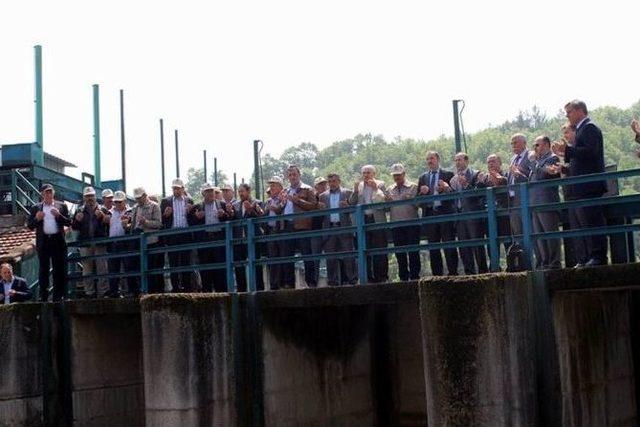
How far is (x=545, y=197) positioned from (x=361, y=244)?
1.96 m

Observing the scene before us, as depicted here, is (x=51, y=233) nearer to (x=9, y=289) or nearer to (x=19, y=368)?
(x=9, y=289)

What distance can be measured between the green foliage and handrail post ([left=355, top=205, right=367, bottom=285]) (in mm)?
78884

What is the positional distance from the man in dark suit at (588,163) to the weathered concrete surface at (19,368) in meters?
7.77

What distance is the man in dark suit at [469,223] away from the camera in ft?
33.2

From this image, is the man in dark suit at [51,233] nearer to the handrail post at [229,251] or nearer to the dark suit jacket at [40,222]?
the dark suit jacket at [40,222]

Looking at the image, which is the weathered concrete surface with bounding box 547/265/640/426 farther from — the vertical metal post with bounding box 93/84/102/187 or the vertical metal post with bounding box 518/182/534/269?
the vertical metal post with bounding box 93/84/102/187

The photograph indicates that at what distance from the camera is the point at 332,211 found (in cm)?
1041

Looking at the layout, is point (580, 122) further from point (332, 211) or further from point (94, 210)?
point (94, 210)

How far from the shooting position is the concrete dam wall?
27.0ft

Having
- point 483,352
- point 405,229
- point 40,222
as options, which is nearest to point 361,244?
point 405,229

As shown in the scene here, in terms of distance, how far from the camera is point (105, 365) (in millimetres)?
14109

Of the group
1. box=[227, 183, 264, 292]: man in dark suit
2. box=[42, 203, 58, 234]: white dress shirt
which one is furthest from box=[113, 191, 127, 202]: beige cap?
box=[227, 183, 264, 292]: man in dark suit

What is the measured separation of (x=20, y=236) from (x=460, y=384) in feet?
36.7

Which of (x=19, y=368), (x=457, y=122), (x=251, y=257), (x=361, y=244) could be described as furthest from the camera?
(x=457, y=122)
